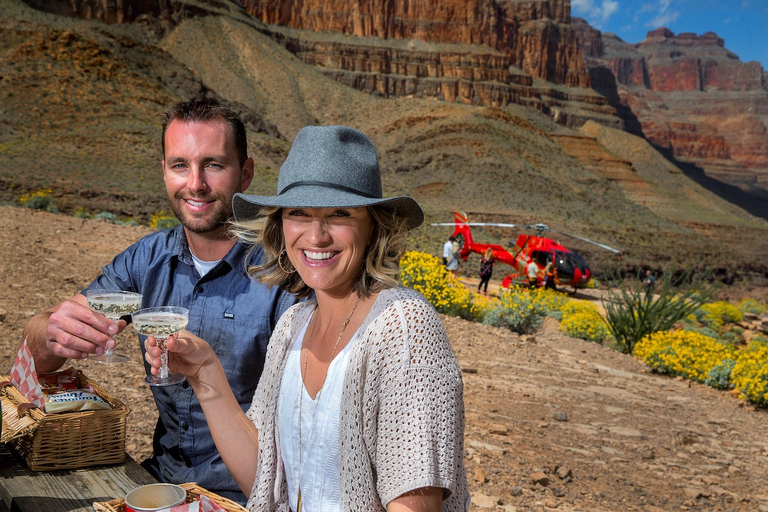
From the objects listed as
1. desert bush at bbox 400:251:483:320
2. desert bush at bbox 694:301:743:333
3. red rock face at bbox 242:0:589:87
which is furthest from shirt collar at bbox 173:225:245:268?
red rock face at bbox 242:0:589:87

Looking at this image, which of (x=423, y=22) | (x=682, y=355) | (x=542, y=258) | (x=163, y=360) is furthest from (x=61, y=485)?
(x=423, y=22)

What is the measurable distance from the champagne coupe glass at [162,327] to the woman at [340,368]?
0.04 meters

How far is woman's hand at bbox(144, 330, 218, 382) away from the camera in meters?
2.08

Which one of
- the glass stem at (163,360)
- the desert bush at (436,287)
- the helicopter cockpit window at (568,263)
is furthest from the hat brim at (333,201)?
the helicopter cockpit window at (568,263)

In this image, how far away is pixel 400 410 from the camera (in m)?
1.78

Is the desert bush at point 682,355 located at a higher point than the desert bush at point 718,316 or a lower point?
higher

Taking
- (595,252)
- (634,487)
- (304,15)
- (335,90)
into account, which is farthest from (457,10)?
(634,487)

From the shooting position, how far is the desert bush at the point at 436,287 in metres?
11.4

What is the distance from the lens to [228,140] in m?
2.92

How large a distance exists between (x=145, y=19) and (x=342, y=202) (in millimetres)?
78414

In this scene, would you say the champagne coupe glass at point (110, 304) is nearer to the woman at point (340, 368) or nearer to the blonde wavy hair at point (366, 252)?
the woman at point (340, 368)

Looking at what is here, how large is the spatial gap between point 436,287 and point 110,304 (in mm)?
9506

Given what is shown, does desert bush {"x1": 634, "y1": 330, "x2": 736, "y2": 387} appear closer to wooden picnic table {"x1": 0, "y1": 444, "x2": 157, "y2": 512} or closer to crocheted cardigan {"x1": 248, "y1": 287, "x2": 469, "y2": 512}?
crocheted cardigan {"x1": 248, "y1": 287, "x2": 469, "y2": 512}

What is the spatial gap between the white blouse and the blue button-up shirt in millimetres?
572
